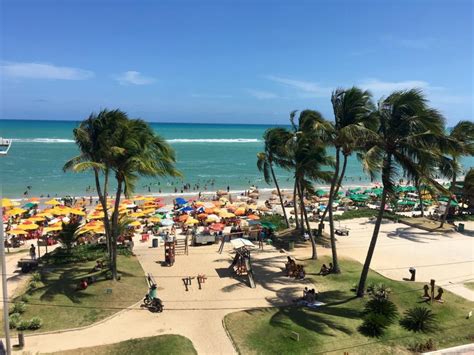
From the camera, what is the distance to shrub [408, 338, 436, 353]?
1123 centimetres

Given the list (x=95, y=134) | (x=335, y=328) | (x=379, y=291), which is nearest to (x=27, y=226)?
(x=95, y=134)

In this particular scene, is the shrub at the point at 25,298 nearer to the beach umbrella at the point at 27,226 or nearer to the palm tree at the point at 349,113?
the beach umbrella at the point at 27,226

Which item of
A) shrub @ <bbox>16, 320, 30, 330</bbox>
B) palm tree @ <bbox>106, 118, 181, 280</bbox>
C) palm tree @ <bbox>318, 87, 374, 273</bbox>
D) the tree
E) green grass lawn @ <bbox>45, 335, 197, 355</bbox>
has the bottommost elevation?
green grass lawn @ <bbox>45, 335, 197, 355</bbox>

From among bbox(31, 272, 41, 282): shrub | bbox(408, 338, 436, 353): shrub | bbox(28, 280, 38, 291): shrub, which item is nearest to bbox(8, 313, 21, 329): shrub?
bbox(28, 280, 38, 291): shrub

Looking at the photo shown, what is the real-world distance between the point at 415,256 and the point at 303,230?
6.41 metres

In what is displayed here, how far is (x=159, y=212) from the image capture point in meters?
31.3

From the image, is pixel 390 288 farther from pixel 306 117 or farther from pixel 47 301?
pixel 47 301

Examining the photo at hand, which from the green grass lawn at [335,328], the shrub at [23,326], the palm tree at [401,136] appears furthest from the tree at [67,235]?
the palm tree at [401,136]

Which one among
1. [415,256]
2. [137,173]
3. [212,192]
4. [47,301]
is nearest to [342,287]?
[415,256]

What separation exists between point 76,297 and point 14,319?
2.36 meters

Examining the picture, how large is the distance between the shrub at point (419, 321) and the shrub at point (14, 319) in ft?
40.6

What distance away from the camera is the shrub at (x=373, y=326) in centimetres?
1216

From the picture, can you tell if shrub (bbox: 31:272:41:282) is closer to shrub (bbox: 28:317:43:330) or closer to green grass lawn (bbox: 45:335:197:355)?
shrub (bbox: 28:317:43:330)

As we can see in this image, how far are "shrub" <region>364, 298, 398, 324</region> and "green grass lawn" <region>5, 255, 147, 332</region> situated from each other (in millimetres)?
8426
